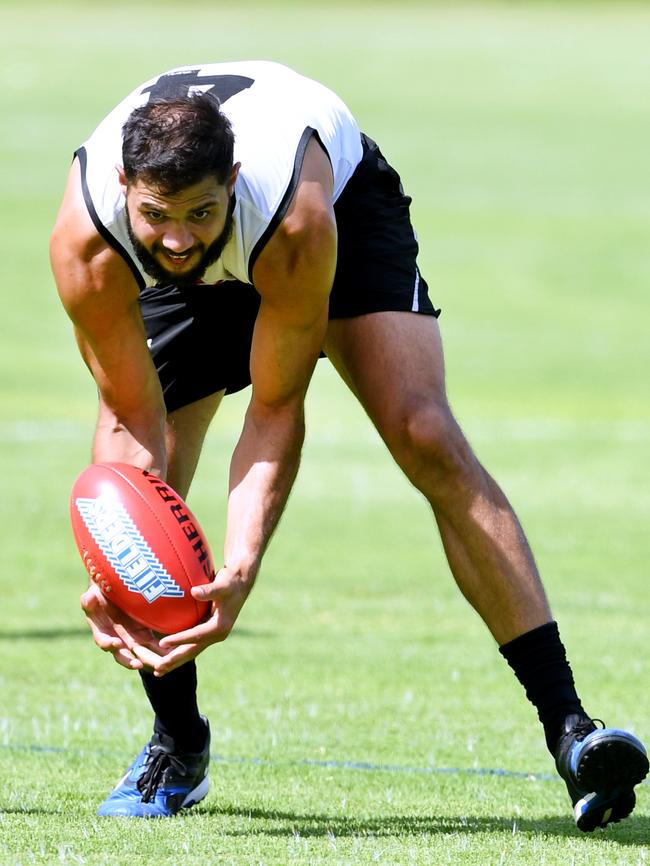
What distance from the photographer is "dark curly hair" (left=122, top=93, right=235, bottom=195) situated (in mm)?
4309

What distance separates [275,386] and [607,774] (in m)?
1.42

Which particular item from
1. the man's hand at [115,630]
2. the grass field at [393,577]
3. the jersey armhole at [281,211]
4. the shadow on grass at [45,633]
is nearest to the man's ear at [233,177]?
the jersey armhole at [281,211]

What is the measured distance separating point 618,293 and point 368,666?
67.7ft

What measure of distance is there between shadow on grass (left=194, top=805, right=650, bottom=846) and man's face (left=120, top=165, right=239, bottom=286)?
5.20 feet

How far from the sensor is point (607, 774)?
4516 mm

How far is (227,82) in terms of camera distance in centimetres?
497

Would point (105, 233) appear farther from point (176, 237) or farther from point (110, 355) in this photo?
point (110, 355)

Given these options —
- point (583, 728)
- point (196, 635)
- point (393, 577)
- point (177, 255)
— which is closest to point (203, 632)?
point (196, 635)

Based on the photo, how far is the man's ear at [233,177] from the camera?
4.50 m

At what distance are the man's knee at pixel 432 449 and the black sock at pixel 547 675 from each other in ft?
1.66

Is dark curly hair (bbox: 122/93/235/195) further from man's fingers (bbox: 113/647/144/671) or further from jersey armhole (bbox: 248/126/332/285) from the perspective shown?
man's fingers (bbox: 113/647/144/671)

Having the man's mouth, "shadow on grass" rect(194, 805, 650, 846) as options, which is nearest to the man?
the man's mouth

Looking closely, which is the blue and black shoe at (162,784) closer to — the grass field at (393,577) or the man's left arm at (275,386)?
the grass field at (393,577)

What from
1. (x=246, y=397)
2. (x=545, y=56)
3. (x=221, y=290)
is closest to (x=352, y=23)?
(x=545, y=56)
